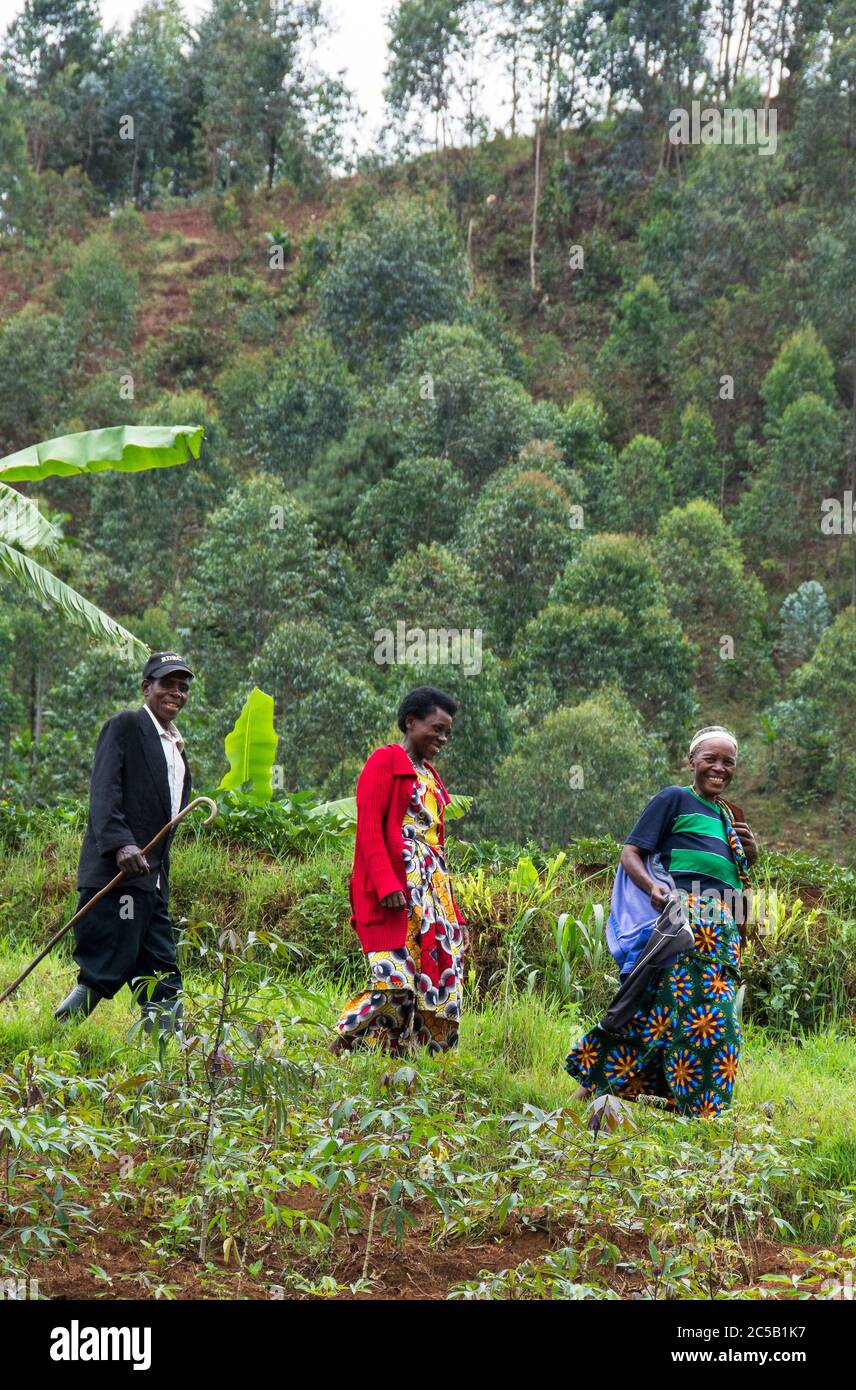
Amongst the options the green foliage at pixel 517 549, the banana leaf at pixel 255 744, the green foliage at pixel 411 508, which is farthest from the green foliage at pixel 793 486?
the banana leaf at pixel 255 744

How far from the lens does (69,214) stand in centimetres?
4516

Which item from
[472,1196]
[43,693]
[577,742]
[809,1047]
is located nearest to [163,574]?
[43,693]

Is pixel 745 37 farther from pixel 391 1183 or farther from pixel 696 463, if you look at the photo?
pixel 391 1183

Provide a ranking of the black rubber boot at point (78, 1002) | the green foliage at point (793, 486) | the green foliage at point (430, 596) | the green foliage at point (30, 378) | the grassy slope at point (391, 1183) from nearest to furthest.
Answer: the grassy slope at point (391, 1183) < the black rubber boot at point (78, 1002) < the green foliage at point (430, 596) < the green foliage at point (793, 486) < the green foliage at point (30, 378)

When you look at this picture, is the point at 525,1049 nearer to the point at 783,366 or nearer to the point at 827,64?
the point at 783,366

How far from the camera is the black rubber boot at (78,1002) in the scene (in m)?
5.60

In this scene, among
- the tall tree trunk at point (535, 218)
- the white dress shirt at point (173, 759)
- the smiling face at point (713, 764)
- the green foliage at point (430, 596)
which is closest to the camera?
the smiling face at point (713, 764)

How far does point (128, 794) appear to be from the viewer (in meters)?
5.68

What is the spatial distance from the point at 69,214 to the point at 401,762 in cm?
4345

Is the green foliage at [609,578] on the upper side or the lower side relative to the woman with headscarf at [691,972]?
upper

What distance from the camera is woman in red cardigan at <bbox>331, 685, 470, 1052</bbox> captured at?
5395 millimetres

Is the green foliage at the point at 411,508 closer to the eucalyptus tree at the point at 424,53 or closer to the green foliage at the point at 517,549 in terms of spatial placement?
the green foliage at the point at 517,549

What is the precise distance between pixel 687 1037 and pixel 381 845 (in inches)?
48.4

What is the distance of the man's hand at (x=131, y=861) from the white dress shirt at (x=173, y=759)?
418mm
